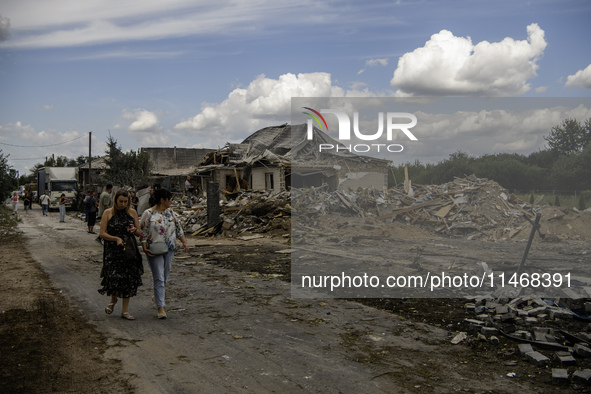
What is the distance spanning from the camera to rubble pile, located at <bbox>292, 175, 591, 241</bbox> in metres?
17.2

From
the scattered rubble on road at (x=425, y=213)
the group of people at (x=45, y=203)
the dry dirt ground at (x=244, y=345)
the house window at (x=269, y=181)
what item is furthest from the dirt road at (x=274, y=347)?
the house window at (x=269, y=181)

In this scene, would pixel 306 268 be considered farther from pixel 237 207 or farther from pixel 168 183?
pixel 168 183

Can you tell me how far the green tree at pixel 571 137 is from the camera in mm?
14545

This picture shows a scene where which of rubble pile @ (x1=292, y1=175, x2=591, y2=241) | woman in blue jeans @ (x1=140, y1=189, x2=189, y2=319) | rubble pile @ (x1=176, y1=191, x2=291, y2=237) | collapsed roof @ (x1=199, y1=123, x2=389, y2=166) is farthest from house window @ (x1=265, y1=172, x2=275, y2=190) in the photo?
woman in blue jeans @ (x1=140, y1=189, x2=189, y2=319)

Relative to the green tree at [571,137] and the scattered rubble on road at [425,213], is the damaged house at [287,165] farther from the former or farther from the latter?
the green tree at [571,137]

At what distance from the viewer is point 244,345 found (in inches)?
199

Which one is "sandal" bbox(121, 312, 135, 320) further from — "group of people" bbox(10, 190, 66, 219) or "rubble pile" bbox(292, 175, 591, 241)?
"group of people" bbox(10, 190, 66, 219)

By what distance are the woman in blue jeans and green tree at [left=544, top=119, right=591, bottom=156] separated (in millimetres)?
12592

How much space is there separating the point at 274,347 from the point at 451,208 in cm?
1553

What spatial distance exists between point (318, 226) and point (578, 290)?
12.3m

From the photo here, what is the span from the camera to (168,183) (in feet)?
134

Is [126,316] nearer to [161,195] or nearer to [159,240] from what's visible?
[159,240]

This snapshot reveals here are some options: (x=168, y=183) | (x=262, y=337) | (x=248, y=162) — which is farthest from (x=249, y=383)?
(x=168, y=183)

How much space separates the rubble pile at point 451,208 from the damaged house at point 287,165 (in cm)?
136
